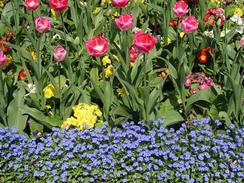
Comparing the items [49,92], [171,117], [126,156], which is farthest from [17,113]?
[171,117]

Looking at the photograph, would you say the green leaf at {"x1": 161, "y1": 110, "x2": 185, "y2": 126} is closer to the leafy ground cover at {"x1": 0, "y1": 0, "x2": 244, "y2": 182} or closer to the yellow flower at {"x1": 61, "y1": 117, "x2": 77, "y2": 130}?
the leafy ground cover at {"x1": 0, "y1": 0, "x2": 244, "y2": 182}

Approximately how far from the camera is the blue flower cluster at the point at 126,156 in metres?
2.99

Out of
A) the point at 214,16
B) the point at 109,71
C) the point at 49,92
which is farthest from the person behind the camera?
the point at 214,16

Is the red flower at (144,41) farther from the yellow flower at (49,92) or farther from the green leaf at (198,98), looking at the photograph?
the yellow flower at (49,92)

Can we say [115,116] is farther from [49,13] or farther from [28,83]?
[49,13]

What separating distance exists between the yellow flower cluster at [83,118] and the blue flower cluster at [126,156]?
103mm

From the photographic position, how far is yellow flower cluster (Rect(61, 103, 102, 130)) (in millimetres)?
3320

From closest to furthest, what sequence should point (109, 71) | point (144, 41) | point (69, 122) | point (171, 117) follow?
point (144, 41) → point (69, 122) → point (171, 117) → point (109, 71)

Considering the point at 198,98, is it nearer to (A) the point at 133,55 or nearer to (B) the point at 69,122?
(A) the point at 133,55

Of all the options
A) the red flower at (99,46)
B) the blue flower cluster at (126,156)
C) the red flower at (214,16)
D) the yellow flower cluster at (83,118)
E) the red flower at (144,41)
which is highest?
the red flower at (144,41)

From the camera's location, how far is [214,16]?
4156mm

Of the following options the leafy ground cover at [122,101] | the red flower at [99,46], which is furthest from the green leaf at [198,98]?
the red flower at [99,46]

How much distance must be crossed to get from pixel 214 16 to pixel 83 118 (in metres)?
1.56

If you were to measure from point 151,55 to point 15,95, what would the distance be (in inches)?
42.9
